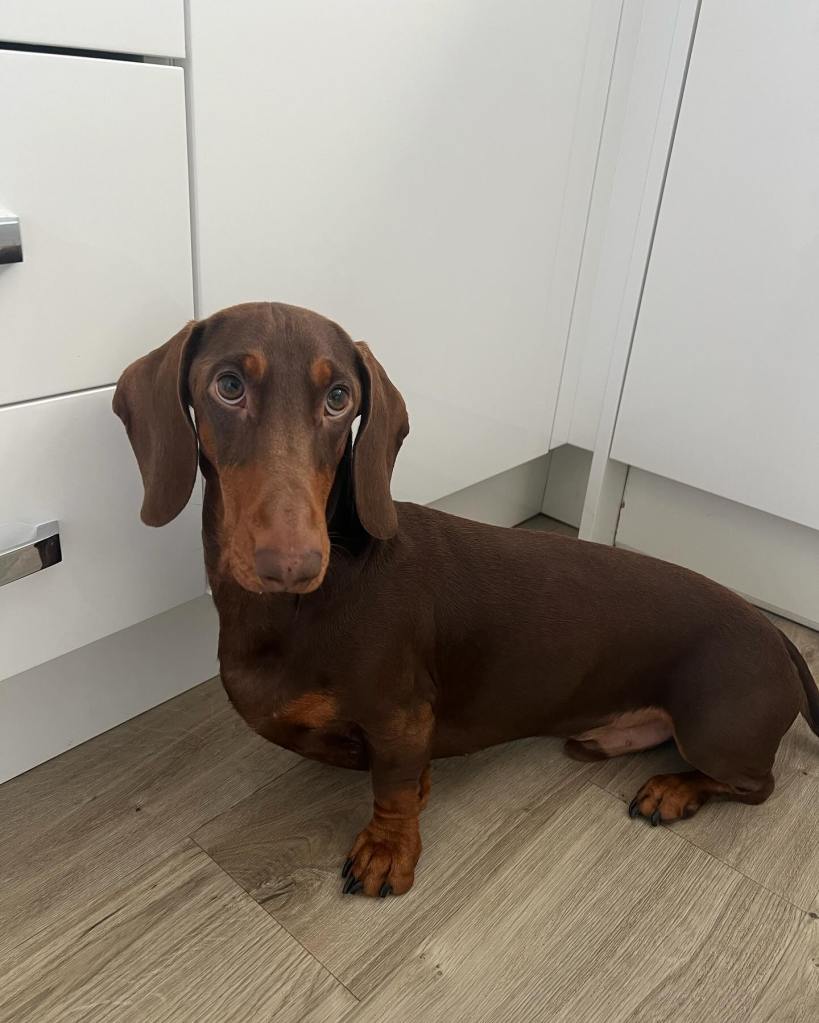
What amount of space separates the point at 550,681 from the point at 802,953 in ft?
1.53

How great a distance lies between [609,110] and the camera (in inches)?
66.1

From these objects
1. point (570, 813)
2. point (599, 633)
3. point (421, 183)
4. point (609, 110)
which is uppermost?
point (609, 110)

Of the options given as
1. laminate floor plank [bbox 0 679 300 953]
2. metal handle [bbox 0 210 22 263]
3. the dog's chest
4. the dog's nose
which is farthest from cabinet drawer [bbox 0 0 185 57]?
laminate floor plank [bbox 0 679 300 953]

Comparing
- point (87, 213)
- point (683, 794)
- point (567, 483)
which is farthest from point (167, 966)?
point (567, 483)

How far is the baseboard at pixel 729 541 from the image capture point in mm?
1803

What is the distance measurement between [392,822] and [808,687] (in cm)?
68

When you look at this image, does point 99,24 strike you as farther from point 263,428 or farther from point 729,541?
point 729,541

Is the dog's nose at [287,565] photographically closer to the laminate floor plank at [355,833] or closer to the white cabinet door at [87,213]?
the white cabinet door at [87,213]

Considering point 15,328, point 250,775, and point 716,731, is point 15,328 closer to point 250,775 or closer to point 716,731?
point 250,775

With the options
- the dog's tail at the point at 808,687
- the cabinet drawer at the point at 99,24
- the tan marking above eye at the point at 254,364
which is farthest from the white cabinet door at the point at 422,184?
the dog's tail at the point at 808,687

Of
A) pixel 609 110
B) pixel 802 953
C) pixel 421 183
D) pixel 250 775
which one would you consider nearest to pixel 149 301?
pixel 421 183

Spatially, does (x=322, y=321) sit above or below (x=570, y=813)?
above

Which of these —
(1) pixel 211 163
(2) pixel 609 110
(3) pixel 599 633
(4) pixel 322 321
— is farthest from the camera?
(2) pixel 609 110

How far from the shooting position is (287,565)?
0.84 metres
